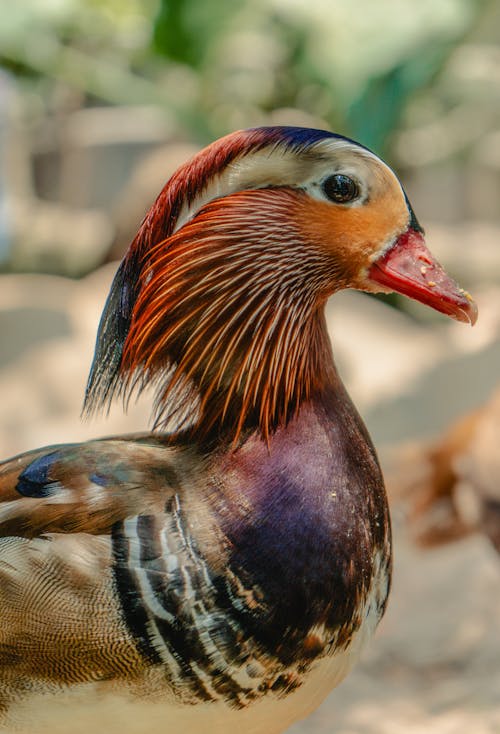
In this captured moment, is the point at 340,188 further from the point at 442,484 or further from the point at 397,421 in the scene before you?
the point at 397,421

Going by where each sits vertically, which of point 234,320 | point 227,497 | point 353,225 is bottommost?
point 227,497

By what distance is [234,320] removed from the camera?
132 cm

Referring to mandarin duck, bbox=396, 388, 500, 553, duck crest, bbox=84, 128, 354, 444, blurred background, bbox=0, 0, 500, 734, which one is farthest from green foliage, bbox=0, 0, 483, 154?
duck crest, bbox=84, 128, 354, 444

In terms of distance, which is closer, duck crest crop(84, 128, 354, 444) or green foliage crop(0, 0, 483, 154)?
duck crest crop(84, 128, 354, 444)

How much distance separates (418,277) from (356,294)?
141 inches

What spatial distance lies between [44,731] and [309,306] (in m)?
0.64

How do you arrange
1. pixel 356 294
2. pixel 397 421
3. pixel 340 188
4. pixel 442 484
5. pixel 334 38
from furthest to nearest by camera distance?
pixel 356 294 → pixel 397 421 → pixel 334 38 → pixel 442 484 → pixel 340 188

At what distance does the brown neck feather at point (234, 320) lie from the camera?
128 centimetres

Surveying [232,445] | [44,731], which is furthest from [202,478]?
[44,731]

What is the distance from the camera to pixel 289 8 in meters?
3.57

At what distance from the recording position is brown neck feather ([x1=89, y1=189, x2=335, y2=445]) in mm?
1284

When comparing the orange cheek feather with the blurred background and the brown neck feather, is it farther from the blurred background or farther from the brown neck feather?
the blurred background

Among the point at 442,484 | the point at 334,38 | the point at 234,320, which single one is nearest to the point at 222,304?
the point at 234,320

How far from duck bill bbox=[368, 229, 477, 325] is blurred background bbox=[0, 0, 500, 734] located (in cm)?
119
